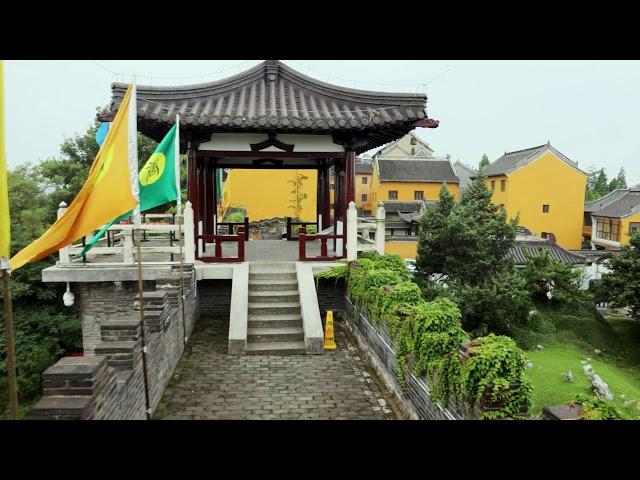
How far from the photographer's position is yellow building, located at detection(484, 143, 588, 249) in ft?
110

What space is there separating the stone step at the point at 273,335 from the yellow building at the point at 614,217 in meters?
31.2

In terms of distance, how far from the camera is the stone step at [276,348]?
23.3 feet

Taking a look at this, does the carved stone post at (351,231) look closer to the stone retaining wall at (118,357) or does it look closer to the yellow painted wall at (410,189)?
the stone retaining wall at (118,357)

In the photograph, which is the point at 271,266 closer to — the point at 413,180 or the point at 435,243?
the point at 435,243

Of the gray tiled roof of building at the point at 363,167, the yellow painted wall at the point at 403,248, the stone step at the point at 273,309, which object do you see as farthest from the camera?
the gray tiled roof of building at the point at 363,167

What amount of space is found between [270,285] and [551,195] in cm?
3080

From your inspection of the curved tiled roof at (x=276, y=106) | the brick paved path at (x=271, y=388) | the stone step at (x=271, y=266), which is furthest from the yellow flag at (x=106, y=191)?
the stone step at (x=271, y=266)

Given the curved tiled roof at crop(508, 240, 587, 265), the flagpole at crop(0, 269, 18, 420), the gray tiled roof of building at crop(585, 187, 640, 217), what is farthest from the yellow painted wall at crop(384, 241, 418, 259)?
the flagpole at crop(0, 269, 18, 420)

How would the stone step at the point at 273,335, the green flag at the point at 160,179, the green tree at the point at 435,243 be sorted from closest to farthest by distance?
the green flag at the point at 160,179 → the stone step at the point at 273,335 → the green tree at the point at 435,243

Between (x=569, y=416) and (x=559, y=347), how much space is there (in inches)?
665

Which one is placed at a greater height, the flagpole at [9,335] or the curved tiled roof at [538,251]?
the flagpole at [9,335]

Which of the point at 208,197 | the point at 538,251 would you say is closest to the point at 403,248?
the point at 538,251

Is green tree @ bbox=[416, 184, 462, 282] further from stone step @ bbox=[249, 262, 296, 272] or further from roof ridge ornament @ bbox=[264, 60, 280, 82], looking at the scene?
stone step @ bbox=[249, 262, 296, 272]

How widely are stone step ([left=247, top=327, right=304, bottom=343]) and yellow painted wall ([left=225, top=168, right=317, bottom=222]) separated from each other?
18748mm
